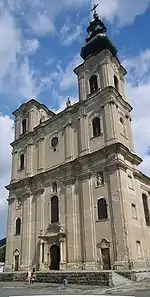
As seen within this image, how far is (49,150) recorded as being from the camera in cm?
3291

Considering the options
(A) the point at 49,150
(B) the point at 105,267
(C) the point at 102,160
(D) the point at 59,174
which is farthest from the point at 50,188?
(B) the point at 105,267

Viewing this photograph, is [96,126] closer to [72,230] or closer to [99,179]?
[99,179]

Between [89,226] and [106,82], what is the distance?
46.4 ft

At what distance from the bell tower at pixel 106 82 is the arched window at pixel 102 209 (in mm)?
5179

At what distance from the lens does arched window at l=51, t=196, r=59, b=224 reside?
28781 mm

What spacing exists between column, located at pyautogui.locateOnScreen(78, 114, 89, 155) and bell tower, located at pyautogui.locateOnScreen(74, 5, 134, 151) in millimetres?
2291

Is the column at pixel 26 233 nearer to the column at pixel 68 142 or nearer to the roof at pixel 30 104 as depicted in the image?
the column at pixel 68 142

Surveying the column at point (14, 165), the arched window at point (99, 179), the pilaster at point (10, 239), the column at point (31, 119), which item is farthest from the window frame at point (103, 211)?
the column at point (31, 119)

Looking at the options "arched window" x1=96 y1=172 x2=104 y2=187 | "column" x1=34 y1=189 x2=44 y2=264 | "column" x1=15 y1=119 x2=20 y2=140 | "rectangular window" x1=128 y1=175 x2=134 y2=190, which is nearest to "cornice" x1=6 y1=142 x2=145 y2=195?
"column" x1=34 y1=189 x2=44 y2=264

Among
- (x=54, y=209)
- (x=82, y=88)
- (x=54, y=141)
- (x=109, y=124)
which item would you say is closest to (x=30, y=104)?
(x=54, y=141)

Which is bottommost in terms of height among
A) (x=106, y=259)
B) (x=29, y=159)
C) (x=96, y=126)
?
(x=106, y=259)

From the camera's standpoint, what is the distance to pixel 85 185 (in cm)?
2688

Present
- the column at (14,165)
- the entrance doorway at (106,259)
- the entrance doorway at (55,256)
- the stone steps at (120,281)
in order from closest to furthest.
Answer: the stone steps at (120,281) → the entrance doorway at (106,259) → the entrance doorway at (55,256) → the column at (14,165)

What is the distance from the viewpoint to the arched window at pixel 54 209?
94.4ft
